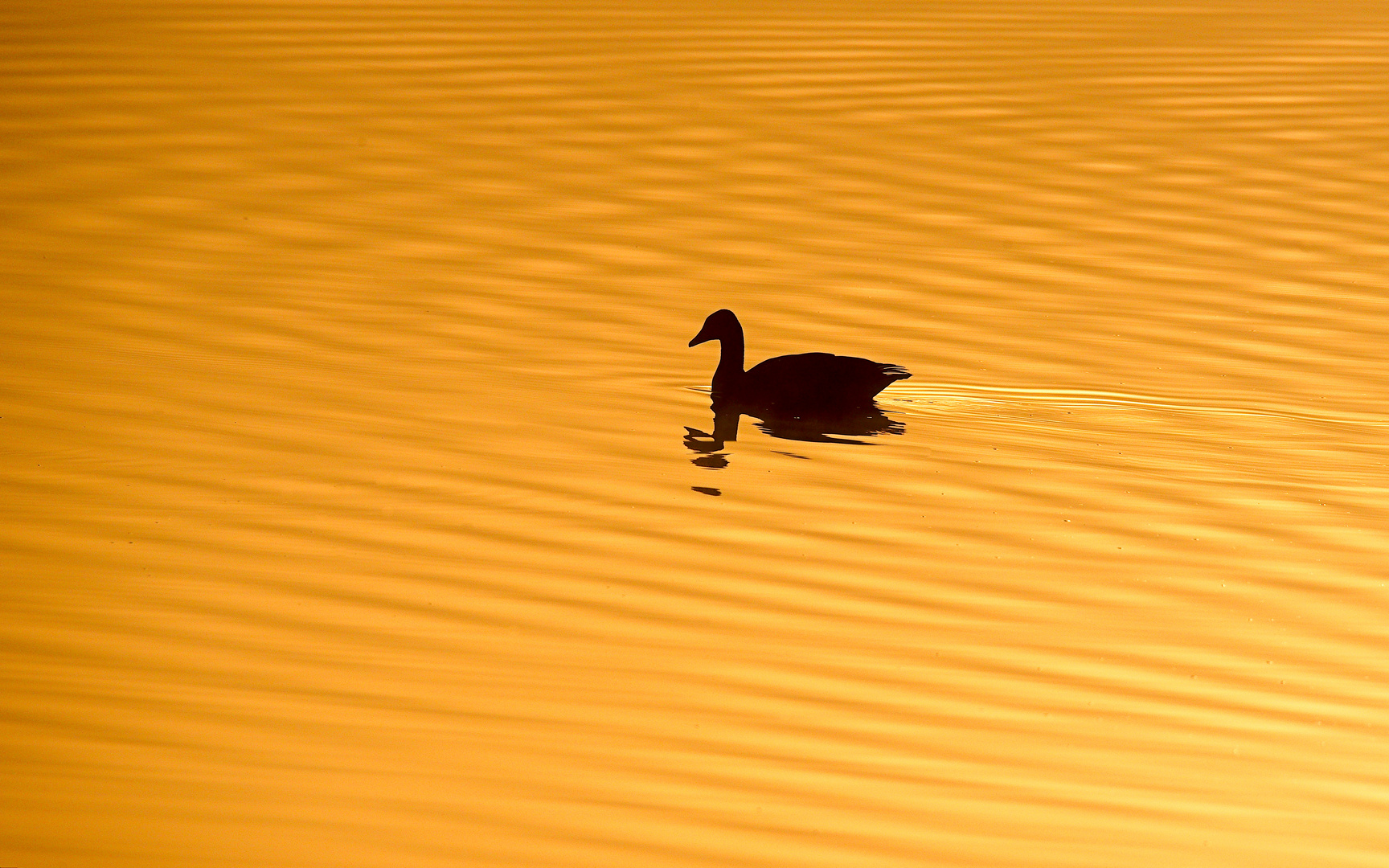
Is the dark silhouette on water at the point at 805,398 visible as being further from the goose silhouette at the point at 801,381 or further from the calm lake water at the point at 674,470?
the calm lake water at the point at 674,470

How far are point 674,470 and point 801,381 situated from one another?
155cm

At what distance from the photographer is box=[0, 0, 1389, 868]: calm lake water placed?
18.8ft

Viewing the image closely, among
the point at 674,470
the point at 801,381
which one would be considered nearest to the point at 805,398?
the point at 801,381

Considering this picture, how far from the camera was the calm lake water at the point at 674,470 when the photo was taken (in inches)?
226

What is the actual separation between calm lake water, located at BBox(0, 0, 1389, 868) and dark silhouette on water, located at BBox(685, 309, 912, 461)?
0.22m

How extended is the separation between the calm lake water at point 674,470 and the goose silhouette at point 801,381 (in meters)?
0.29

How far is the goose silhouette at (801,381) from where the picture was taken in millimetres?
10766

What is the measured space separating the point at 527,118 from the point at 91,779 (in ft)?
43.4

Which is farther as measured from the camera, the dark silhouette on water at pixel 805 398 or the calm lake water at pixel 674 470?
the dark silhouette on water at pixel 805 398

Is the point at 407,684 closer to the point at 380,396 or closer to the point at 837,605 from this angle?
the point at 837,605

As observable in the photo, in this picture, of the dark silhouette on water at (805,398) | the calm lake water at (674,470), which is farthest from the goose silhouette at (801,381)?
the calm lake water at (674,470)

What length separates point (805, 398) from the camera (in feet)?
36.2

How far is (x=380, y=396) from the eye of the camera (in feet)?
34.7

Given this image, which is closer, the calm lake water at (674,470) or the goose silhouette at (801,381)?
the calm lake water at (674,470)
